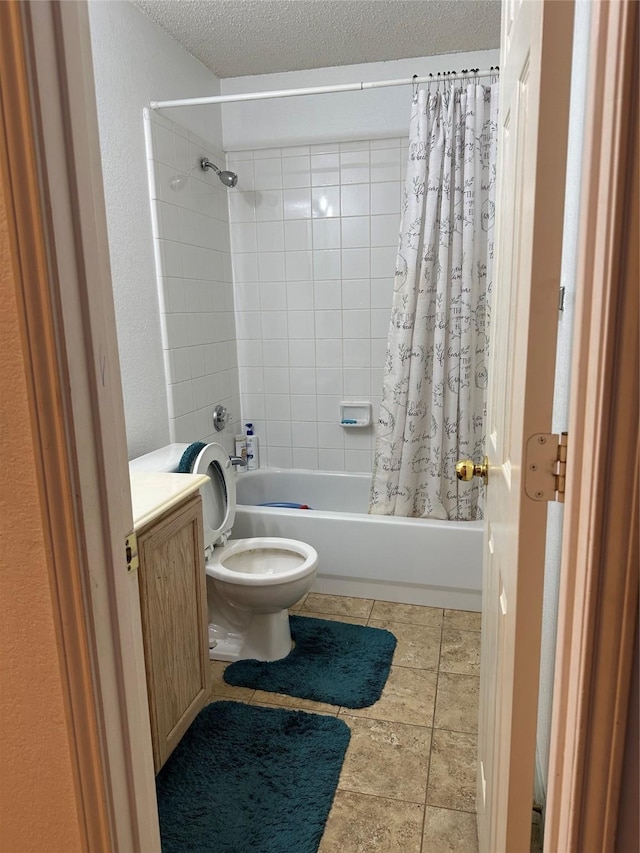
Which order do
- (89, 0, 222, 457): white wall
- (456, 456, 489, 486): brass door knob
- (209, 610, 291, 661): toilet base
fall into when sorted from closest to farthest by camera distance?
(456, 456, 489, 486): brass door knob → (89, 0, 222, 457): white wall → (209, 610, 291, 661): toilet base

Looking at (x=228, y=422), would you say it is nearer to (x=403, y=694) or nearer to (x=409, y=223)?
(x=409, y=223)

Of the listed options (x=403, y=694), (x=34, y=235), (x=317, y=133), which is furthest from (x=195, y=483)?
(x=317, y=133)

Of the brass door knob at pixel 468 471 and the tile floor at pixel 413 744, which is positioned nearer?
the brass door knob at pixel 468 471

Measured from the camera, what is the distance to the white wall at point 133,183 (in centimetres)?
219

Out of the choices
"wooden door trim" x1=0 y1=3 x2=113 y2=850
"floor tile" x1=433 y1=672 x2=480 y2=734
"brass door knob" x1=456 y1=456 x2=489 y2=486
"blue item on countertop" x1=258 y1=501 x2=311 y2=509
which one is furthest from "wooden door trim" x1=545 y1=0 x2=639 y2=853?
"blue item on countertop" x1=258 y1=501 x2=311 y2=509

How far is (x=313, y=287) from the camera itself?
323 centimetres

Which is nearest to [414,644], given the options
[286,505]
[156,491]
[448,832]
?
[448,832]

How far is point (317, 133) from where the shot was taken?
10.1 feet

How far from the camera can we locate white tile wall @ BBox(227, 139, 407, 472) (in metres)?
3.08

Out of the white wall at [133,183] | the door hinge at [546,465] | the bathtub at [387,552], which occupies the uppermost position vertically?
the white wall at [133,183]

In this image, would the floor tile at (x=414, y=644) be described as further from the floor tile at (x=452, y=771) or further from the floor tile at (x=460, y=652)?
the floor tile at (x=452, y=771)

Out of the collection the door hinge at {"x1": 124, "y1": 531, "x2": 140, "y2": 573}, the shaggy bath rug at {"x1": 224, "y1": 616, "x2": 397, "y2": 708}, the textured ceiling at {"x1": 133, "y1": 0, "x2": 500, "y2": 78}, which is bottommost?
the shaggy bath rug at {"x1": 224, "y1": 616, "x2": 397, "y2": 708}

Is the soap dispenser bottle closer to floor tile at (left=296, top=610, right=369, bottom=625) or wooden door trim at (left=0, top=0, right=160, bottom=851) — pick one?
floor tile at (left=296, top=610, right=369, bottom=625)

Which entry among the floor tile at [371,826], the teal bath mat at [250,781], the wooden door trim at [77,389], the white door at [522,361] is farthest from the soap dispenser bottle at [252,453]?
the wooden door trim at [77,389]
